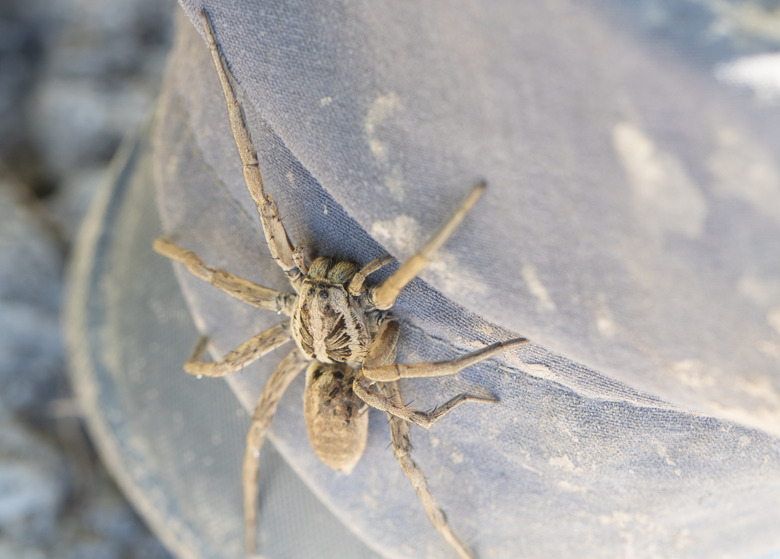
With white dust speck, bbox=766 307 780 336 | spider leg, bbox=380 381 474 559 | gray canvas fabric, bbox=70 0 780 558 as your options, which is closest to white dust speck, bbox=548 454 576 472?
gray canvas fabric, bbox=70 0 780 558

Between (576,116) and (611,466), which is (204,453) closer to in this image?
(611,466)

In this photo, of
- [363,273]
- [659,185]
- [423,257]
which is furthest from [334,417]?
[659,185]

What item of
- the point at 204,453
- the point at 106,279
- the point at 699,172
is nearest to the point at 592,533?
the point at 699,172

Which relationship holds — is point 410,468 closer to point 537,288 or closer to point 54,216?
point 537,288

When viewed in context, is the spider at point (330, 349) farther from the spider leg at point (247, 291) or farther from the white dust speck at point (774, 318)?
the white dust speck at point (774, 318)

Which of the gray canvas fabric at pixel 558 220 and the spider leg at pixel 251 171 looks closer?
the gray canvas fabric at pixel 558 220

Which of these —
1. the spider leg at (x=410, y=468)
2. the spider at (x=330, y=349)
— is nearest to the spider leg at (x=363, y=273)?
the spider at (x=330, y=349)
